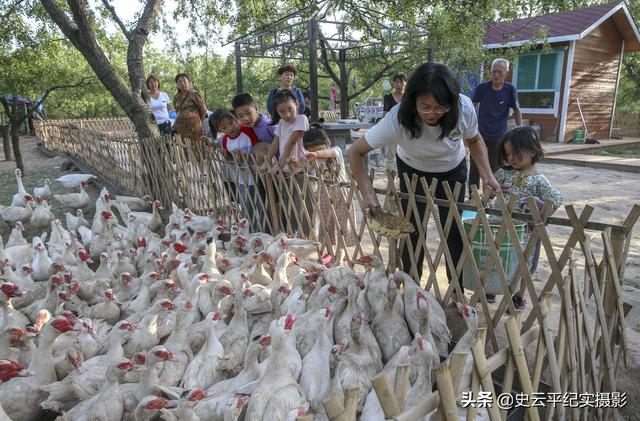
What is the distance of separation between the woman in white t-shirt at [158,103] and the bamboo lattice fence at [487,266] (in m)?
2.34

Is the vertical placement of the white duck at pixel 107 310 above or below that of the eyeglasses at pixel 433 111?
below

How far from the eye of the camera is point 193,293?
3.15 m

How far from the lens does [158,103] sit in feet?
26.2

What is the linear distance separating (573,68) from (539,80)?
3.01ft

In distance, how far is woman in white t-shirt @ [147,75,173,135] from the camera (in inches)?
304

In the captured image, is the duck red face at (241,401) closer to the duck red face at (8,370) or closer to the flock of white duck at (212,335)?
the flock of white duck at (212,335)

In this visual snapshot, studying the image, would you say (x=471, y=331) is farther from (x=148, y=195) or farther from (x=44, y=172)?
(x=44, y=172)

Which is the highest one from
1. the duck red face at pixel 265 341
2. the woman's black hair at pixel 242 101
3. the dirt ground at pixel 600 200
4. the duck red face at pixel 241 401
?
the woman's black hair at pixel 242 101

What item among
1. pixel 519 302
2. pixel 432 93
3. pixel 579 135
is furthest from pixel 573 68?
pixel 432 93

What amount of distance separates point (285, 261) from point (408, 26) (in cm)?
799

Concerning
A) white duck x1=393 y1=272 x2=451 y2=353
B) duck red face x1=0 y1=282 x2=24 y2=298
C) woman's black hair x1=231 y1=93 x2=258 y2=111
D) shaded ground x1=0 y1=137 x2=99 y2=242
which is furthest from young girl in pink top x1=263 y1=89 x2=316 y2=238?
shaded ground x1=0 y1=137 x2=99 y2=242

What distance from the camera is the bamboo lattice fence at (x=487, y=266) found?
1486 mm

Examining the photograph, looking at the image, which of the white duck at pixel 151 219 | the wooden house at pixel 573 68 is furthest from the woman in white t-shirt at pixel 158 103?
the wooden house at pixel 573 68

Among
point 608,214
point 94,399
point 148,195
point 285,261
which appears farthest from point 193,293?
point 608,214
